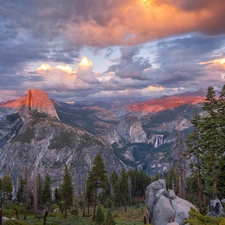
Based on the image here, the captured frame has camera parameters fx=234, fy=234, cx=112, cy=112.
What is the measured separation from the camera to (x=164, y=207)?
28234 millimetres

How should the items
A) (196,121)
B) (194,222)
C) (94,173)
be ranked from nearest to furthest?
1. (194,222)
2. (196,121)
3. (94,173)

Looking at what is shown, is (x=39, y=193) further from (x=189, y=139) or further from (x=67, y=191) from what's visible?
(x=189, y=139)

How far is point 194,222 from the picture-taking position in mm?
16016

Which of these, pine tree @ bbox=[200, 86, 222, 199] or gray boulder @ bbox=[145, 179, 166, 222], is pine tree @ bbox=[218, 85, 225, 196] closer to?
pine tree @ bbox=[200, 86, 222, 199]

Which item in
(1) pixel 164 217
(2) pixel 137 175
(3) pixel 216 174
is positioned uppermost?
(3) pixel 216 174

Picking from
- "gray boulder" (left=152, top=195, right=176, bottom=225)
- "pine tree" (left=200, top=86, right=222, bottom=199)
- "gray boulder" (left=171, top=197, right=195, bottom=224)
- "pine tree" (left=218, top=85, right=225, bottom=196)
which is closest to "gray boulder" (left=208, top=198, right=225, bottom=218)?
"gray boulder" (left=171, top=197, right=195, bottom=224)

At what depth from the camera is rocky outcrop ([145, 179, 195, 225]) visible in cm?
2697

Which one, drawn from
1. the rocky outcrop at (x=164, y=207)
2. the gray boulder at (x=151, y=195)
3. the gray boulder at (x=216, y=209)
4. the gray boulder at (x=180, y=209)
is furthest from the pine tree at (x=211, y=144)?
the gray boulder at (x=216, y=209)

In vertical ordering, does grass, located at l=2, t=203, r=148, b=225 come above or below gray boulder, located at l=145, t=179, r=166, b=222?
below

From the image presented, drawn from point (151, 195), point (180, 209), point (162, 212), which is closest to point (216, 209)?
point (180, 209)

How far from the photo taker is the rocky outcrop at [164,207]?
26969 millimetres

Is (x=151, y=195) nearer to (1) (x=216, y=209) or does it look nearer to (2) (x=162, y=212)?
(2) (x=162, y=212)

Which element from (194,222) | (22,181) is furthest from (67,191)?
(194,222)

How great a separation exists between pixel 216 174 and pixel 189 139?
712 centimetres
